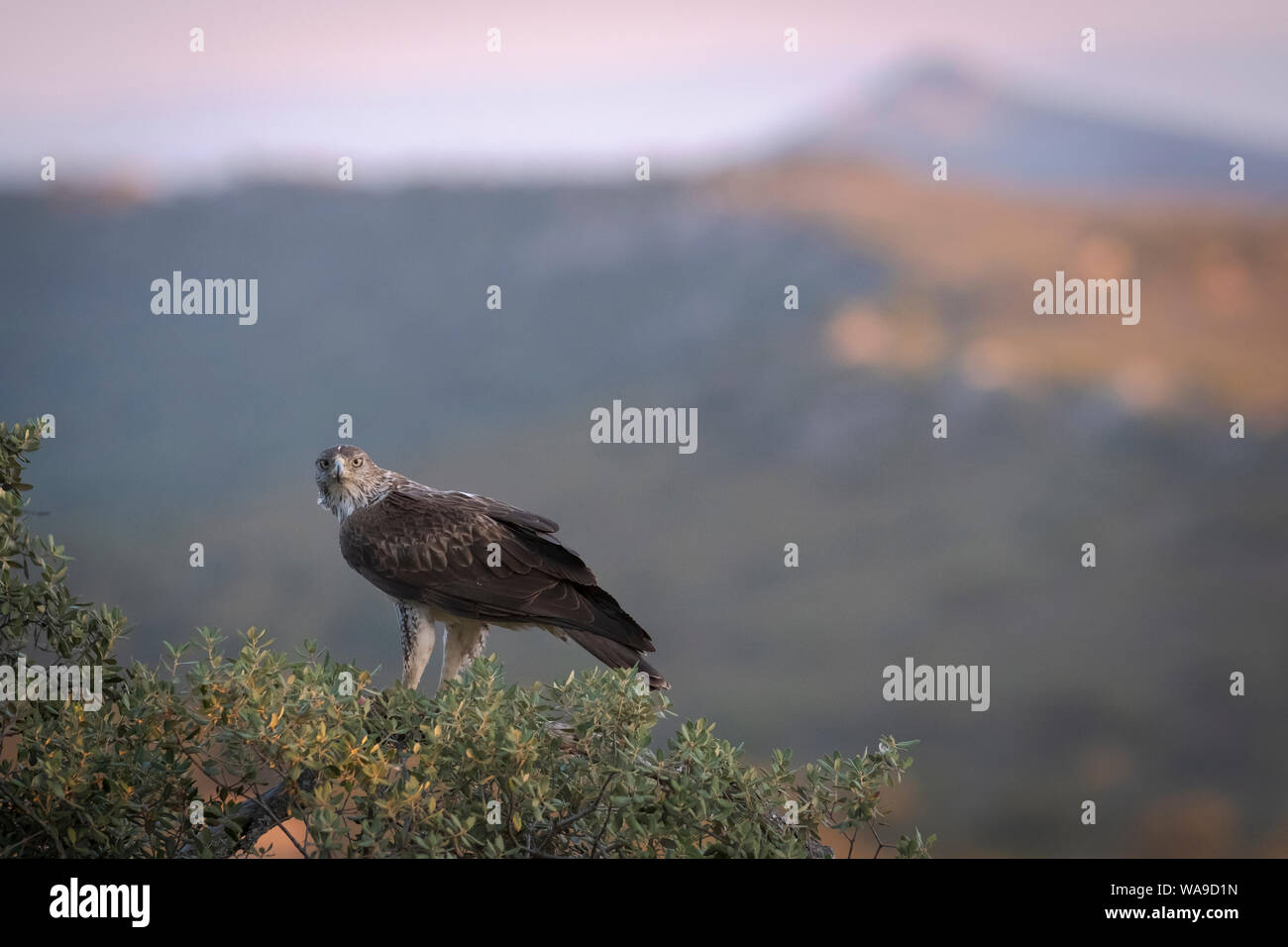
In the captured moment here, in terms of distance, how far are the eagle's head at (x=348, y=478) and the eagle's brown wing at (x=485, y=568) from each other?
0.16 m

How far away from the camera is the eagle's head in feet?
21.1

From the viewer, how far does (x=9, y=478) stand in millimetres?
4699

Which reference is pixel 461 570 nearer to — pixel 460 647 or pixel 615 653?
pixel 460 647

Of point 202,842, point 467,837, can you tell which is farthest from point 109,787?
point 467,837

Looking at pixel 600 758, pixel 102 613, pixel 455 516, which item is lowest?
pixel 600 758

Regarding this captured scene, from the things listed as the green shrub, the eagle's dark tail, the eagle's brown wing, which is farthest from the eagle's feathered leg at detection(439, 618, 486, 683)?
the green shrub

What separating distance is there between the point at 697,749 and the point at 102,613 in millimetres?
2125

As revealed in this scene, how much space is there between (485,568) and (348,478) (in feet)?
3.45

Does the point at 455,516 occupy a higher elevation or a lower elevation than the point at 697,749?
higher
